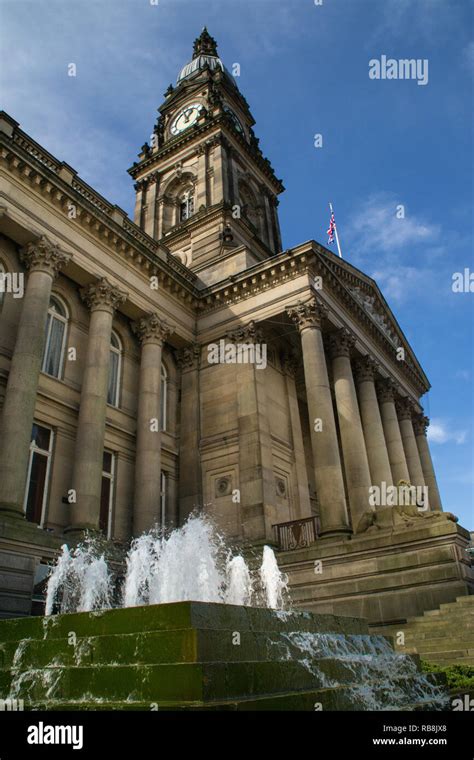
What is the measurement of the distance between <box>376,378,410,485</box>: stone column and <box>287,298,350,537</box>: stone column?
9.17 m

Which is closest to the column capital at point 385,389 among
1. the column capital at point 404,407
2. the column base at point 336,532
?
the column capital at point 404,407

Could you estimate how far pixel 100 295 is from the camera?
20969 millimetres

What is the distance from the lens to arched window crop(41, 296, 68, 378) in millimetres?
19797

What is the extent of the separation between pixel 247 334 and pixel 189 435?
5.38 meters

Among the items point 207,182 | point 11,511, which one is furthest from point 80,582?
point 207,182

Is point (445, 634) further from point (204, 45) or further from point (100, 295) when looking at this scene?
point (204, 45)

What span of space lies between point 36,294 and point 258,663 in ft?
49.9

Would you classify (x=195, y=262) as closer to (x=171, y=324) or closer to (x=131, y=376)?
(x=171, y=324)

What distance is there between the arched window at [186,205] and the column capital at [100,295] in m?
17.1

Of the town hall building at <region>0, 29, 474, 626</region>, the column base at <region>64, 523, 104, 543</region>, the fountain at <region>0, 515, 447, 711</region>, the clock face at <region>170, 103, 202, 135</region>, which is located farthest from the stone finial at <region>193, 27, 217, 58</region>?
the fountain at <region>0, 515, 447, 711</region>

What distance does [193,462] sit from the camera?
23.7 meters

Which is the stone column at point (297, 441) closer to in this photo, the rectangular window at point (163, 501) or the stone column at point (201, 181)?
the rectangular window at point (163, 501)

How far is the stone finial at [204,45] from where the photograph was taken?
51.6 metres

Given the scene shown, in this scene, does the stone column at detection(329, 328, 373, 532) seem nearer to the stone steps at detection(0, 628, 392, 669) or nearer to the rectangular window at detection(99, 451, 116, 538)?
the rectangular window at detection(99, 451, 116, 538)
